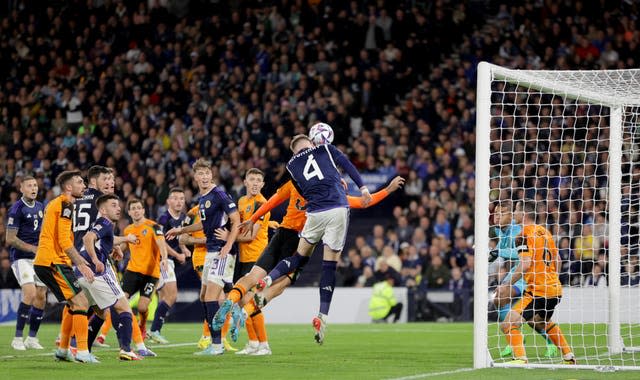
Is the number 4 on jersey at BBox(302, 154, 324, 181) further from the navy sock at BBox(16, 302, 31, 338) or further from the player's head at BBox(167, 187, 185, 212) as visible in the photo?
the navy sock at BBox(16, 302, 31, 338)

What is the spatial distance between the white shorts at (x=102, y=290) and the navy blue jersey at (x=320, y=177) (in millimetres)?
2260

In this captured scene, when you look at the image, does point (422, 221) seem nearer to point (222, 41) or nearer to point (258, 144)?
point (258, 144)

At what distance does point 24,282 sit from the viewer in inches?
617

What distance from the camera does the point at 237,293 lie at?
37.3 ft

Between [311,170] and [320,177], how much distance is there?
0.13 m

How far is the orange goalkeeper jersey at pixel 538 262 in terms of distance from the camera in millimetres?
11164

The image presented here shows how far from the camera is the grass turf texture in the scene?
995 cm

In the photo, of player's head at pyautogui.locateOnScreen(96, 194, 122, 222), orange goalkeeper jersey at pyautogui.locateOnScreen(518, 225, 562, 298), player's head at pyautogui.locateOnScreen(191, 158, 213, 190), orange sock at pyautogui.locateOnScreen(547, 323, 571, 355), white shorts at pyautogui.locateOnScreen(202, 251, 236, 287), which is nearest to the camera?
orange goalkeeper jersey at pyautogui.locateOnScreen(518, 225, 562, 298)

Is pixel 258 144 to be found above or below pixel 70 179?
above

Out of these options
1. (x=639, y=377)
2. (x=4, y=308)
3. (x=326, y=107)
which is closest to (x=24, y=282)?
(x=4, y=308)

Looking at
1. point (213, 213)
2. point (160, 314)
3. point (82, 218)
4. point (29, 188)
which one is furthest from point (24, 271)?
point (213, 213)

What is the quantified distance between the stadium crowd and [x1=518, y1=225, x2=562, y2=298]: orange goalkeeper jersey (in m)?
10.2

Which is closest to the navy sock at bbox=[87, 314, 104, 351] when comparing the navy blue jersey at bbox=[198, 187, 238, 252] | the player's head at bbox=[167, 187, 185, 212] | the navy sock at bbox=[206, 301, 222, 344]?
the navy sock at bbox=[206, 301, 222, 344]

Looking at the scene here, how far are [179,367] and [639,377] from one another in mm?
4490
